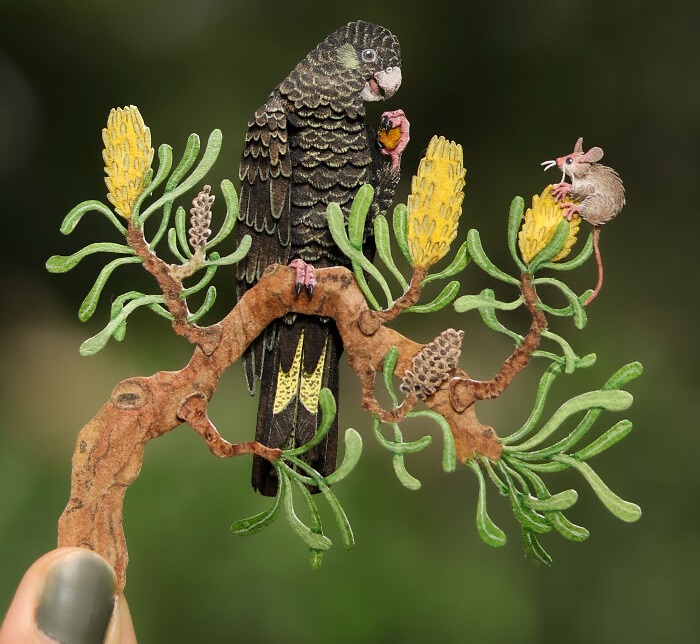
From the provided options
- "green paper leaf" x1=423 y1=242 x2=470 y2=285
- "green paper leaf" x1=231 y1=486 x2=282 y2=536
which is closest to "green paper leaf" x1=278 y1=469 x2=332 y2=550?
"green paper leaf" x1=231 y1=486 x2=282 y2=536

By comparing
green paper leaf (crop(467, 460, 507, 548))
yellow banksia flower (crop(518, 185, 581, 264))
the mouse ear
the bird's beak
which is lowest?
green paper leaf (crop(467, 460, 507, 548))

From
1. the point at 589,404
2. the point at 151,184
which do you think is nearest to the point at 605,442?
the point at 589,404

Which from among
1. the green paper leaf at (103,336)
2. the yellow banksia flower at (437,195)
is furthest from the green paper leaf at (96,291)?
the yellow banksia flower at (437,195)

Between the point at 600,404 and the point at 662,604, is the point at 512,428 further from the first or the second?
the point at 600,404

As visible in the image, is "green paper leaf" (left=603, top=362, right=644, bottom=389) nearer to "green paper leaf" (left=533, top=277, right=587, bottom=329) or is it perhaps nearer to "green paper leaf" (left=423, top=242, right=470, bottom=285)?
"green paper leaf" (left=533, top=277, right=587, bottom=329)

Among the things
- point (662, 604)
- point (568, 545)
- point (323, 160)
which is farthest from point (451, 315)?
point (323, 160)

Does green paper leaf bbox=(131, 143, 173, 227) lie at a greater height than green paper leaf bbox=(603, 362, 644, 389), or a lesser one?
greater
